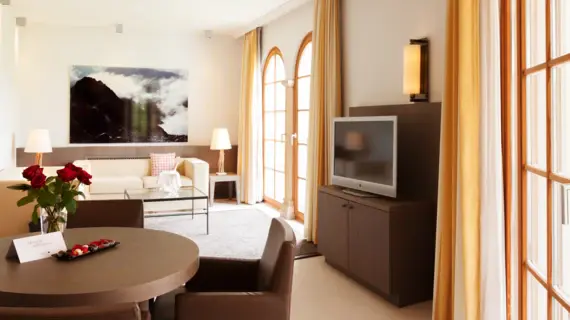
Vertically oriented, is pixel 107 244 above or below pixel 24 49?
below

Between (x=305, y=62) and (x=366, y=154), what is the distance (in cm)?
268

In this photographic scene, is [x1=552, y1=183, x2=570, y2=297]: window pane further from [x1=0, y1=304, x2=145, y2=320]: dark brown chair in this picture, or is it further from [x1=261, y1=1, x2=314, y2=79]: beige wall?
[x1=261, y1=1, x2=314, y2=79]: beige wall

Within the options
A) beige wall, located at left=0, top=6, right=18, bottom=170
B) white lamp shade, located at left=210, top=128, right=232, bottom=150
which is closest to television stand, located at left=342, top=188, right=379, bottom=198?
white lamp shade, located at left=210, top=128, right=232, bottom=150

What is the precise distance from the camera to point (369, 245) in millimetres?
3879

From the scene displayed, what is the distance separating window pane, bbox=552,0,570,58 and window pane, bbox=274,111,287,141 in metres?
5.48

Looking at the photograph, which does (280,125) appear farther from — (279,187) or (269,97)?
(279,187)

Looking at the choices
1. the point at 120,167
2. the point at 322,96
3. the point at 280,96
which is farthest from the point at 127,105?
the point at 322,96

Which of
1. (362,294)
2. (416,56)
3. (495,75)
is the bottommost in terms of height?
(362,294)

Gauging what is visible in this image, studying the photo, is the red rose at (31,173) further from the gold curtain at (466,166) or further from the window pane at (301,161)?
the window pane at (301,161)

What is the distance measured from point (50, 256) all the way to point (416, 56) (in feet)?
10.2

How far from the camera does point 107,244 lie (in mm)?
2305

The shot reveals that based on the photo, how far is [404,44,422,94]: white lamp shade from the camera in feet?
13.1

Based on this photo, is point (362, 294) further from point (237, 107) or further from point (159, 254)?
point (237, 107)

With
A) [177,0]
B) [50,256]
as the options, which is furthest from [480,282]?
[177,0]
